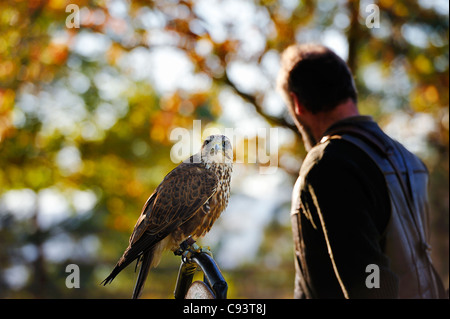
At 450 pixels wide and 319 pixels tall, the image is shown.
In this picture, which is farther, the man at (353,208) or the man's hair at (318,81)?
the man's hair at (318,81)

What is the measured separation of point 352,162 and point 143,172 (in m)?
4.19

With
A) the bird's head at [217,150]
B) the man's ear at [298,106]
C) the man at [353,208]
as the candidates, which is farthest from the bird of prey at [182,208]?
the man's ear at [298,106]

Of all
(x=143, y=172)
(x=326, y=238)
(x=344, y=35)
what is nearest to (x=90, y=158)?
(x=143, y=172)

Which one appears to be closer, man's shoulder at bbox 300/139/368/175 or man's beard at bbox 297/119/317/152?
man's shoulder at bbox 300/139/368/175

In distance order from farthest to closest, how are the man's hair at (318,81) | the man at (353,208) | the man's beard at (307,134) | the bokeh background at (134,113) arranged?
the bokeh background at (134,113) < the man's beard at (307,134) < the man's hair at (318,81) < the man at (353,208)

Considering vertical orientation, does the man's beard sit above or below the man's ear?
below

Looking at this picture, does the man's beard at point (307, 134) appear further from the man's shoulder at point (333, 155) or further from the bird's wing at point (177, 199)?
the bird's wing at point (177, 199)

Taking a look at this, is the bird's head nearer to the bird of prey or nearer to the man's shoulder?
the bird of prey

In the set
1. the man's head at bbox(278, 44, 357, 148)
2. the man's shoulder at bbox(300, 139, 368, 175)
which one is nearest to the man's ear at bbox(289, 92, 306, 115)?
the man's head at bbox(278, 44, 357, 148)

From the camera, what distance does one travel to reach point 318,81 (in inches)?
61.7

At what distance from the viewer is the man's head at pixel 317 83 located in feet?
5.14

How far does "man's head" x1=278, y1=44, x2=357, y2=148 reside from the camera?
1.57 m
